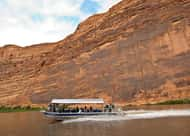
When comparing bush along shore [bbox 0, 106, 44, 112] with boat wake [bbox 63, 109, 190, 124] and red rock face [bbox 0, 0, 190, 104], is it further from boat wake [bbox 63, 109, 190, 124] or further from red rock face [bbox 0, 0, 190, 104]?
boat wake [bbox 63, 109, 190, 124]

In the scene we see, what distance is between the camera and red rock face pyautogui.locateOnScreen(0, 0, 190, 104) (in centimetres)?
5191

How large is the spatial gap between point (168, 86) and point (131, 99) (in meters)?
5.04

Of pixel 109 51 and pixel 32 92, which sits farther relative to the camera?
pixel 32 92

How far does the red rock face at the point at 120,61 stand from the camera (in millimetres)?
51906

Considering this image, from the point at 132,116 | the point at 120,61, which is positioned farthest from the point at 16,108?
the point at 132,116

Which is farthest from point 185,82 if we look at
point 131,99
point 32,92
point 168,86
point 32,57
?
point 32,57

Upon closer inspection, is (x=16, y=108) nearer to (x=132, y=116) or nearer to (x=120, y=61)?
(x=120, y=61)

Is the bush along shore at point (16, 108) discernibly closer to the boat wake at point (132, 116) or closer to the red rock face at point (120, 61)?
the red rock face at point (120, 61)

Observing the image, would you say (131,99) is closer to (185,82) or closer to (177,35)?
(185,82)

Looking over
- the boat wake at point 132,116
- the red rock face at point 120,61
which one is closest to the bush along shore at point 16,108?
the red rock face at point 120,61

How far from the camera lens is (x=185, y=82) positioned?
49.5 m

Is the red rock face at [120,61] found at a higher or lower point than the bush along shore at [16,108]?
higher

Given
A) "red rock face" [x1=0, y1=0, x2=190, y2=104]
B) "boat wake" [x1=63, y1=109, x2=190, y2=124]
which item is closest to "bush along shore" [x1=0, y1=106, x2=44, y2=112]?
"red rock face" [x1=0, y1=0, x2=190, y2=104]

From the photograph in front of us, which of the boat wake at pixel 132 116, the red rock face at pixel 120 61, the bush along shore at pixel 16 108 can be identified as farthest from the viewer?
the bush along shore at pixel 16 108
